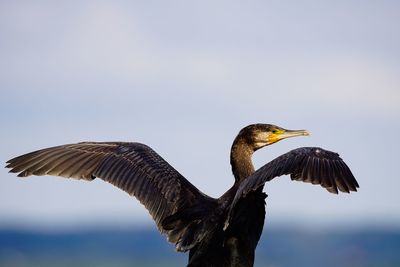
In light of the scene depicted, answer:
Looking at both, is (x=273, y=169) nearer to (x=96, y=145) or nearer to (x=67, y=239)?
(x=96, y=145)

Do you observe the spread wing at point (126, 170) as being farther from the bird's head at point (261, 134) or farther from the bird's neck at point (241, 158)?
the bird's head at point (261, 134)

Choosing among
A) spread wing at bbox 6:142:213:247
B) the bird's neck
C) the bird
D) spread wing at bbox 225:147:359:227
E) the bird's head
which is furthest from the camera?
the bird's head

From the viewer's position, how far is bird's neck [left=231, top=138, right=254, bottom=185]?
1469 centimetres

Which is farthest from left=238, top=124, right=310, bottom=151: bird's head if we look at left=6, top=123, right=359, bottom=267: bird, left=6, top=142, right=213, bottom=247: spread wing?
left=6, top=142, right=213, bottom=247: spread wing

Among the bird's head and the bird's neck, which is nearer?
the bird's neck

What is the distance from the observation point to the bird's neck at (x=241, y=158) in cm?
1469

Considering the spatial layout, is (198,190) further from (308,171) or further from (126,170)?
(308,171)

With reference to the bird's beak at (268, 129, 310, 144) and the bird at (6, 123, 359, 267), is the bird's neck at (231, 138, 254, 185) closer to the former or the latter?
the bird at (6, 123, 359, 267)

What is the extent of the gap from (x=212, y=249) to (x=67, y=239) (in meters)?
126

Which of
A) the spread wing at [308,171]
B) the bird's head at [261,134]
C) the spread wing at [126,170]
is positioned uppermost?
the bird's head at [261,134]

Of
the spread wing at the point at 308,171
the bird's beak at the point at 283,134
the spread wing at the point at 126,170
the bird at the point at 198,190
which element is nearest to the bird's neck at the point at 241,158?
the bird at the point at 198,190

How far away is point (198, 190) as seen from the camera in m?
14.3

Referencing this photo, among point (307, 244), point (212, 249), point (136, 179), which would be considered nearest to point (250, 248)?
point (212, 249)

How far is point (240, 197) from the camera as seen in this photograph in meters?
13.0
